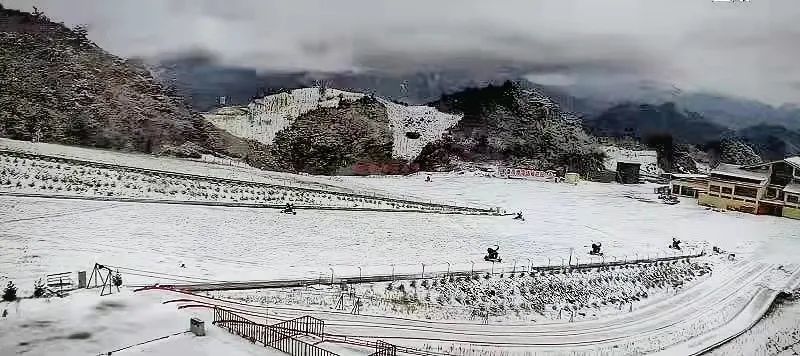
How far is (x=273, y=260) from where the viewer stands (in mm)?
4570

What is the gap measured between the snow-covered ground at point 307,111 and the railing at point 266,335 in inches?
56.8

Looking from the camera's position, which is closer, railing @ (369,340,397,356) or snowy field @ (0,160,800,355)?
railing @ (369,340,397,356)

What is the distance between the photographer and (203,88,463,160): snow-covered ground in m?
4.83

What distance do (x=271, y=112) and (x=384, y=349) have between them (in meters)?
1.89

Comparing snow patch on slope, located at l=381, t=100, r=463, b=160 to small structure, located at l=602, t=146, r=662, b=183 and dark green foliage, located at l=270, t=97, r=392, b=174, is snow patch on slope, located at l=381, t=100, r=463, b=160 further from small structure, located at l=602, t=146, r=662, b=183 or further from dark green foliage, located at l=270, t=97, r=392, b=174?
small structure, located at l=602, t=146, r=662, b=183

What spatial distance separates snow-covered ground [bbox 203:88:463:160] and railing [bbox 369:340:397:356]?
5.38ft

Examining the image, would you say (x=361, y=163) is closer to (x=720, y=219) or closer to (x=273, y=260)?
(x=273, y=260)

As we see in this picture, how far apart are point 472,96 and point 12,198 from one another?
3251mm

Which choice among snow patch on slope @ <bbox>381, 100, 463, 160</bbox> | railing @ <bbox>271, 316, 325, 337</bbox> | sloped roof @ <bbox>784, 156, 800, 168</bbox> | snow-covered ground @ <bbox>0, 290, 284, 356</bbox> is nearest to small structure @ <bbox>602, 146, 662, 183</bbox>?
sloped roof @ <bbox>784, 156, 800, 168</bbox>

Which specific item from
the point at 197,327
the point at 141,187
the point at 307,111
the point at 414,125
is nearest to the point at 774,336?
the point at 414,125

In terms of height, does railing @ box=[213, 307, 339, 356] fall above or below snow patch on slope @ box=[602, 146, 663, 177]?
below

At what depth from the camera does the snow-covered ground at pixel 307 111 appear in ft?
15.8

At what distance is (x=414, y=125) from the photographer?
17.0ft

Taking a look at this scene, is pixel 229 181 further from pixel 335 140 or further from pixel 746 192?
pixel 746 192
